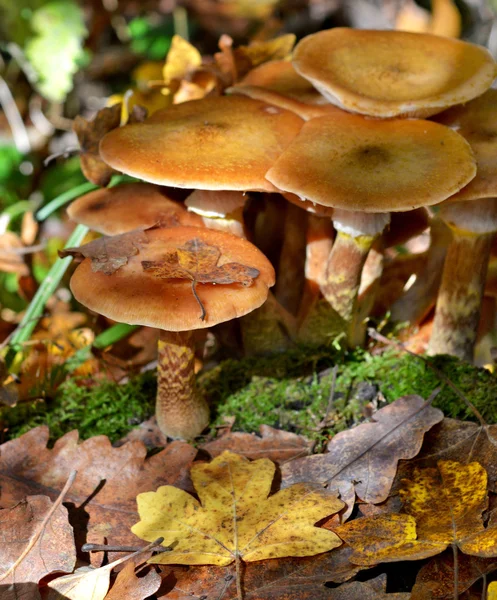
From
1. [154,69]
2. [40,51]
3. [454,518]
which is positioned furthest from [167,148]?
[154,69]

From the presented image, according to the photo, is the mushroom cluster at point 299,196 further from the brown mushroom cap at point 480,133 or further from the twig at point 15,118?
the twig at point 15,118

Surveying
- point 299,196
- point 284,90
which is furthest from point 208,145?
point 284,90

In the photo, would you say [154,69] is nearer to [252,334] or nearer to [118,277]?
[252,334]

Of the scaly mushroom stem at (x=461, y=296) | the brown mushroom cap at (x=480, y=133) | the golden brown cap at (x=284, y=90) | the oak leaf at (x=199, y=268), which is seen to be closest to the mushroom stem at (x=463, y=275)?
the scaly mushroom stem at (x=461, y=296)

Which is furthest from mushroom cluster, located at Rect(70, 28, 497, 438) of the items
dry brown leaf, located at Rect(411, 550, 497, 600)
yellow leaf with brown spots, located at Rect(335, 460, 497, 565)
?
dry brown leaf, located at Rect(411, 550, 497, 600)

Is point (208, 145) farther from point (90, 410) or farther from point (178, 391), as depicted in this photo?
point (90, 410)

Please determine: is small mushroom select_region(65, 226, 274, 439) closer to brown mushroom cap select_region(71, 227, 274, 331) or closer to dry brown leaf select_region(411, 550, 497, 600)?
brown mushroom cap select_region(71, 227, 274, 331)
